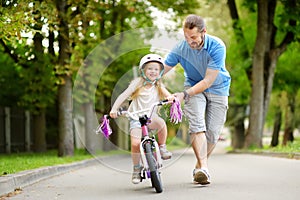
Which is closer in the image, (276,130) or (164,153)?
(164,153)

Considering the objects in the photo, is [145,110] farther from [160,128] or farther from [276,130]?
[276,130]

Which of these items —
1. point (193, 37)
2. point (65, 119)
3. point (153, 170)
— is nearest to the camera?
point (153, 170)

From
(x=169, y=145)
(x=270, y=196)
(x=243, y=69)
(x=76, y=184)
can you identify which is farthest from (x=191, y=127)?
(x=243, y=69)

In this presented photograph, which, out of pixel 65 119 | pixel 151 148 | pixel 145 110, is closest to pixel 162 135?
pixel 151 148

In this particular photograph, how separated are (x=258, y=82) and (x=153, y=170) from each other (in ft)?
49.9

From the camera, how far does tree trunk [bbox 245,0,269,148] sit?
21109 mm

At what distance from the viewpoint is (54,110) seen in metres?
27.1

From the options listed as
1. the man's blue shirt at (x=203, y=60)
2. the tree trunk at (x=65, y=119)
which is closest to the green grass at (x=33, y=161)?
the man's blue shirt at (x=203, y=60)

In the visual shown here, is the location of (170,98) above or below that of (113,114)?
above

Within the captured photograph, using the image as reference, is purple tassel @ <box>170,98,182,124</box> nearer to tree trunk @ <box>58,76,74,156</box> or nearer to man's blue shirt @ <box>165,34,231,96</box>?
man's blue shirt @ <box>165,34,231,96</box>

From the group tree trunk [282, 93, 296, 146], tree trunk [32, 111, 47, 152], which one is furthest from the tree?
tree trunk [282, 93, 296, 146]

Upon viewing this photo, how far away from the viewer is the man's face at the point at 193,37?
7.10m

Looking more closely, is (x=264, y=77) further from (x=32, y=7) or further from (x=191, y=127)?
(x=191, y=127)

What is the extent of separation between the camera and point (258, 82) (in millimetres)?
21641
